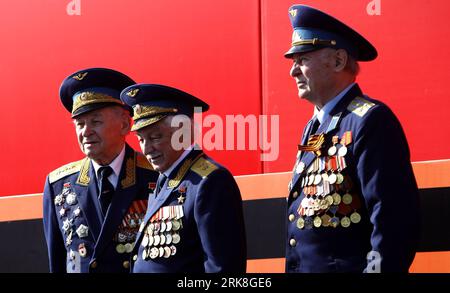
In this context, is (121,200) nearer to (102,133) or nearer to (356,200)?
(102,133)

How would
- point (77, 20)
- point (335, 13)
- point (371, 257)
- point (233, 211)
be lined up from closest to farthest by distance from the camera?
point (371, 257) < point (233, 211) < point (335, 13) < point (77, 20)

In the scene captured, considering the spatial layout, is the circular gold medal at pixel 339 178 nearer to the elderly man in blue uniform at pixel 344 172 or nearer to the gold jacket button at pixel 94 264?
the elderly man in blue uniform at pixel 344 172

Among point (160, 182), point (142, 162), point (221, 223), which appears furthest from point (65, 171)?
point (221, 223)

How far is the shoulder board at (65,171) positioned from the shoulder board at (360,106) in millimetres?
1283

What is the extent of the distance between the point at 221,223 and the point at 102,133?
0.75 m

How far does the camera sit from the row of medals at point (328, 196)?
359 cm

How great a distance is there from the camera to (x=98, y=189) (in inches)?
172

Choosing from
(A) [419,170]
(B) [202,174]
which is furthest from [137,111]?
(A) [419,170]

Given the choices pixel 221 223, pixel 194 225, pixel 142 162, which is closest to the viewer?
pixel 221 223

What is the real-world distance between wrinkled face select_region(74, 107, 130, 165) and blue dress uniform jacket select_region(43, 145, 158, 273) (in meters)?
0.07

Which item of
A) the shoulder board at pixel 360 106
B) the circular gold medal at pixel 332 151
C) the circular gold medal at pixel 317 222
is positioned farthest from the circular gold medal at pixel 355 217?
the shoulder board at pixel 360 106
